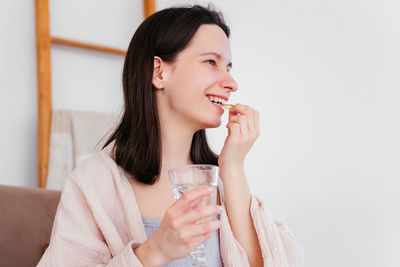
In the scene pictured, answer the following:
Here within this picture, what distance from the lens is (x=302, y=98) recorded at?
8.69ft

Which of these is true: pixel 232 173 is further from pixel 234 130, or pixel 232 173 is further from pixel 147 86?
pixel 147 86

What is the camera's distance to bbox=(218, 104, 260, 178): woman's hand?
3.92ft

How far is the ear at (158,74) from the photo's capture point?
1291mm

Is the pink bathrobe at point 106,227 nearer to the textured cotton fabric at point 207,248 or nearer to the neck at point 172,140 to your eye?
the textured cotton fabric at point 207,248

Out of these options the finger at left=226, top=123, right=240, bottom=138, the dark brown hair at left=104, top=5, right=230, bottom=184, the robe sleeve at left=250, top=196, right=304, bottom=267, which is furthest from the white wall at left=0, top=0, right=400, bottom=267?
the finger at left=226, top=123, right=240, bottom=138

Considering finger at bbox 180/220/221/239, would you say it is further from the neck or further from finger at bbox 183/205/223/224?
the neck

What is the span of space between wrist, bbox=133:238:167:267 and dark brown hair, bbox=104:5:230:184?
0.35m

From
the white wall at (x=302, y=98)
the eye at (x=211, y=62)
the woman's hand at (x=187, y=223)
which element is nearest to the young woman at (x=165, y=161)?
the eye at (x=211, y=62)

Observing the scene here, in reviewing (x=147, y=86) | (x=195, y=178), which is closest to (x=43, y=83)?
(x=147, y=86)

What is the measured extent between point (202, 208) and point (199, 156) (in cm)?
62

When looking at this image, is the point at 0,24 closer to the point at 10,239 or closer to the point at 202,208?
the point at 10,239

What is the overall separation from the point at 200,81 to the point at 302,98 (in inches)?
60.9

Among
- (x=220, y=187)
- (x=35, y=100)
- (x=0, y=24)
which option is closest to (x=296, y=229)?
(x=220, y=187)

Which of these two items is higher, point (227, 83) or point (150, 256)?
point (227, 83)
